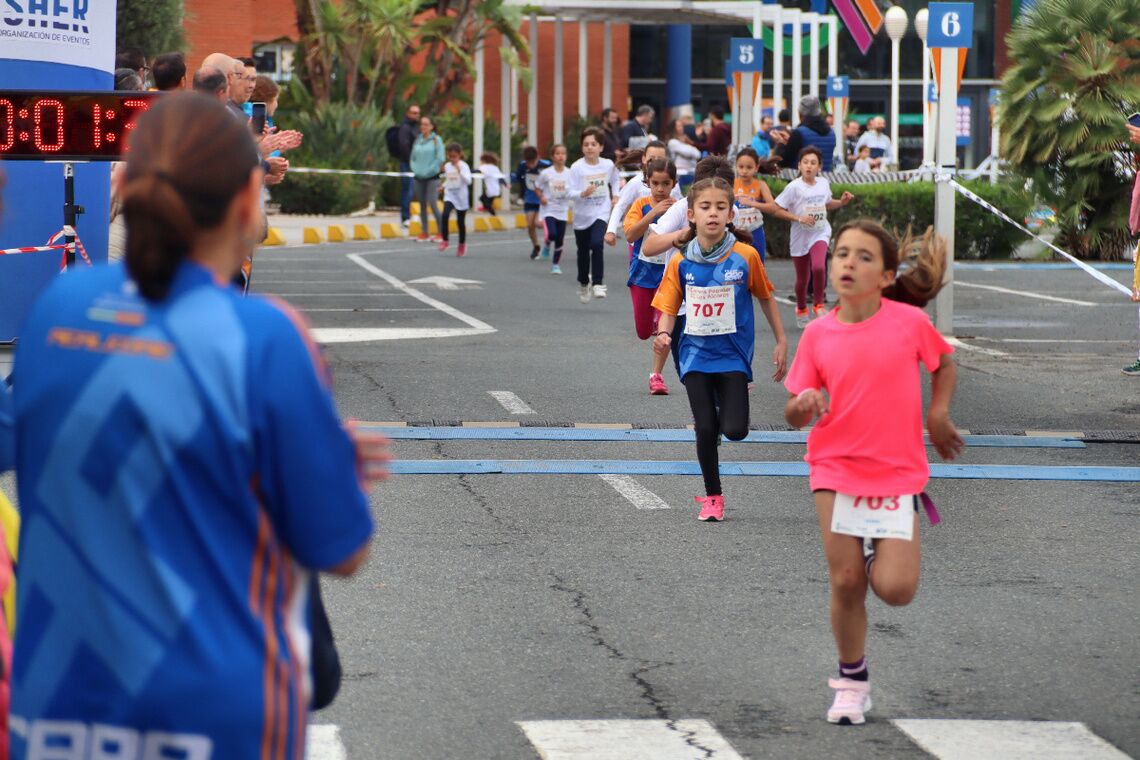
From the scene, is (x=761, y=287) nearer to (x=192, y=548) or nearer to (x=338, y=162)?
(x=192, y=548)

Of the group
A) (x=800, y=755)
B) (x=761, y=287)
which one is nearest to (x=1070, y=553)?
(x=761, y=287)

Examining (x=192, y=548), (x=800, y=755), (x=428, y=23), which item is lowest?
(x=800, y=755)

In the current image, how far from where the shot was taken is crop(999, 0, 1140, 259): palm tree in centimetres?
2419

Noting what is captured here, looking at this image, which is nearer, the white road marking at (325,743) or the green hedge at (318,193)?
the white road marking at (325,743)

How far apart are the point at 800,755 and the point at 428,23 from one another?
123 feet

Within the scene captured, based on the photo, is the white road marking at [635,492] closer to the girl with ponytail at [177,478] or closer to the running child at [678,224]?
A: the running child at [678,224]

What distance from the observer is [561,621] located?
6.80 m

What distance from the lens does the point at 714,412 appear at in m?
8.84

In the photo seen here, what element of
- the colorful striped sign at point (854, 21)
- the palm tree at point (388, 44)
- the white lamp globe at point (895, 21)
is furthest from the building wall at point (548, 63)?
the white lamp globe at point (895, 21)

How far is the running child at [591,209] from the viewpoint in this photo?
2077 cm

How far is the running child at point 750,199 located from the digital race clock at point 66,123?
5.12 meters

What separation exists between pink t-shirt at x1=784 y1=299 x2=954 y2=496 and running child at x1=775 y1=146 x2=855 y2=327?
37.6 feet

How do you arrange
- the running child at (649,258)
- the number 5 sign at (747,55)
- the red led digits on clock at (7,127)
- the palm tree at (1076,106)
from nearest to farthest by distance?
the running child at (649,258) → the red led digits on clock at (7,127) → the palm tree at (1076,106) → the number 5 sign at (747,55)

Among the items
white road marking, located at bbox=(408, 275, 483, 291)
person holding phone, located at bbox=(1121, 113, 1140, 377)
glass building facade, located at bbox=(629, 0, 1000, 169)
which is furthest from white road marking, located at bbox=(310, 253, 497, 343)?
glass building facade, located at bbox=(629, 0, 1000, 169)
